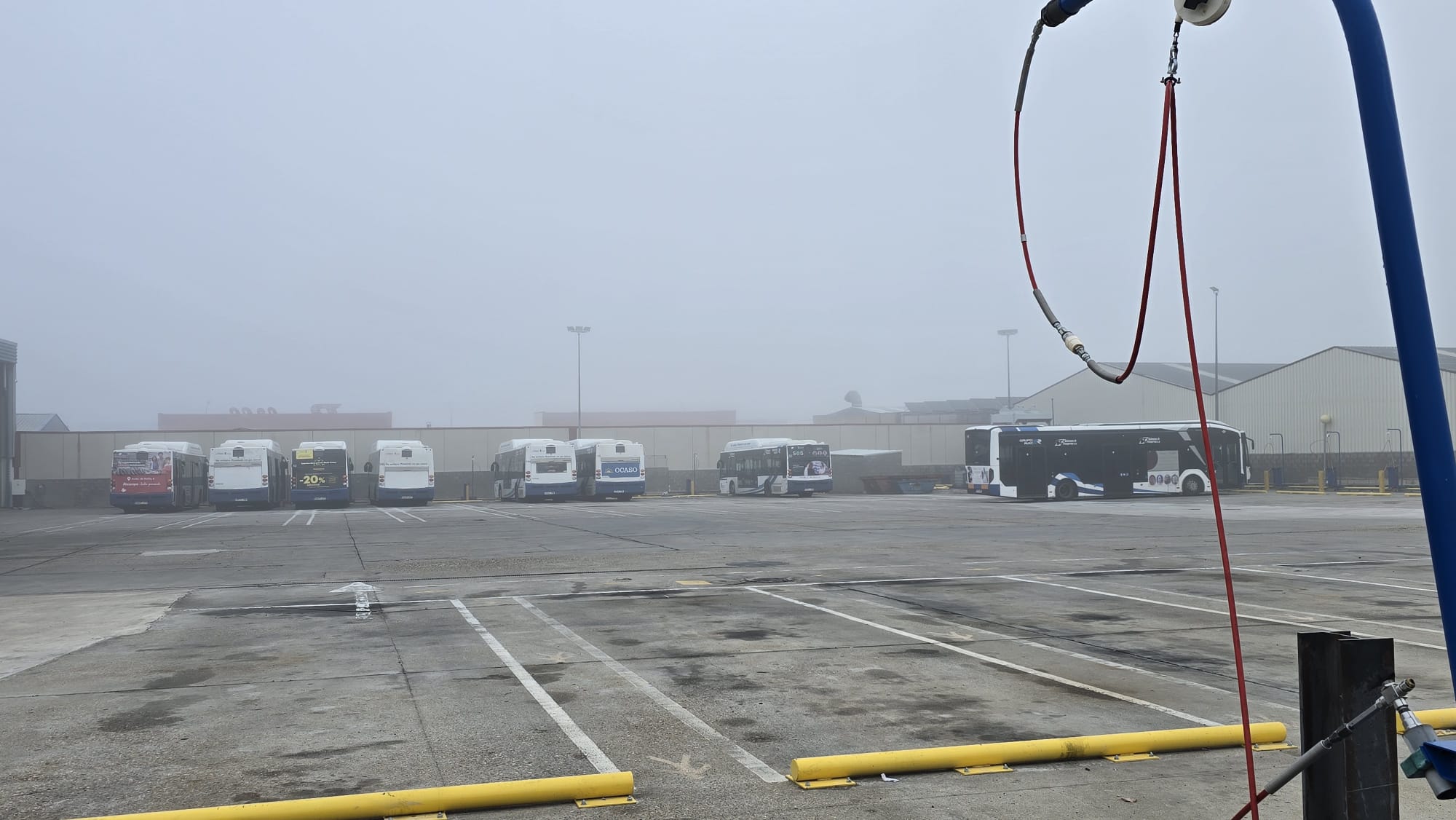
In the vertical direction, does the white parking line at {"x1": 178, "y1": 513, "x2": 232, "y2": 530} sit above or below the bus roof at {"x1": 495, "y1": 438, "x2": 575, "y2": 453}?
below

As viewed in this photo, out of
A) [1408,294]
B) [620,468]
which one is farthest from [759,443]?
[1408,294]

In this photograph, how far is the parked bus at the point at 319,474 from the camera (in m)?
49.6

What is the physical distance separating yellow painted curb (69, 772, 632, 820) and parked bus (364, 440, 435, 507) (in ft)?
153

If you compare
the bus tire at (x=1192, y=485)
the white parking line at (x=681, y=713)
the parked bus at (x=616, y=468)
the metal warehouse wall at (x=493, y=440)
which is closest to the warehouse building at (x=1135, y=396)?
the metal warehouse wall at (x=493, y=440)

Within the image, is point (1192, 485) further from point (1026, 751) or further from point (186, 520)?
point (1026, 751)

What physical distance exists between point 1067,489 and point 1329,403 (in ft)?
65.6

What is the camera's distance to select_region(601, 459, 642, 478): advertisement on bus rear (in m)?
53.3

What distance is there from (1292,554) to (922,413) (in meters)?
83.4

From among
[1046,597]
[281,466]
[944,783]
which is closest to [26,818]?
[944,783]

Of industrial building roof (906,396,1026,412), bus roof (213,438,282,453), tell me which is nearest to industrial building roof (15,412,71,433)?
bus roof (213,438,282,453)

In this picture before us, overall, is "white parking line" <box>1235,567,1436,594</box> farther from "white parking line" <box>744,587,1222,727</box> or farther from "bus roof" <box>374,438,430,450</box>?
"bus roof" <box>374,438,430,450</box>

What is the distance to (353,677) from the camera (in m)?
8.95

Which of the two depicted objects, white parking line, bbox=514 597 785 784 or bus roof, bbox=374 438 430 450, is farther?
bus roof, bbox=374 438 430 450

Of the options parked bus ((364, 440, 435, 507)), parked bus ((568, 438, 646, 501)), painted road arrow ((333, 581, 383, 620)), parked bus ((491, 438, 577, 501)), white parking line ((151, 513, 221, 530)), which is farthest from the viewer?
parked bus ((568, 438, 646, 501))
